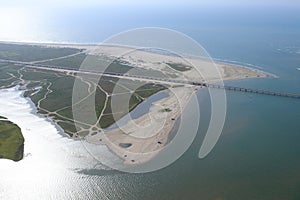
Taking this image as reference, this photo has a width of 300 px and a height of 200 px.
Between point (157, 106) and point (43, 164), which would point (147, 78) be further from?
point (43, 164)

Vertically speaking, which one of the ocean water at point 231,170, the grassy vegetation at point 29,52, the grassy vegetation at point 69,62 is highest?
the grassy vegetation at point 29,52

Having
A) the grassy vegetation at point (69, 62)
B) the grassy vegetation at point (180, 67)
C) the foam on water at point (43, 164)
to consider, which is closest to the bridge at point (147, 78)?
the grassy vegetation at point (69, 62)

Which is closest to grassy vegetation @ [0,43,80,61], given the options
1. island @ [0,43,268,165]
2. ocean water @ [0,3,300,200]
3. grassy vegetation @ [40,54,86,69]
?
island @ [0,43,268,165]

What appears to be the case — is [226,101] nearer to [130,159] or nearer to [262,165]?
[262,165]

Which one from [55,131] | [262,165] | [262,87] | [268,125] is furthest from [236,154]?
[262,87]

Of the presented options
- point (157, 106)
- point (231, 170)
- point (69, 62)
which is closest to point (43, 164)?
point (231, 170)

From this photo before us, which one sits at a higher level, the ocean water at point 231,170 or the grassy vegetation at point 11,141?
the grassy vegetation at point 11,141

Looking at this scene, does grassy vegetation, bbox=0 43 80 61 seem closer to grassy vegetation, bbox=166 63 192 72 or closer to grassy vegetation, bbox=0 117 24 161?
grassy vegetation, bbox=166 63 192 72

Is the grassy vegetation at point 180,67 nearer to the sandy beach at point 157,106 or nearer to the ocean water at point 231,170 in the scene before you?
the sandy beach at point 157,106
